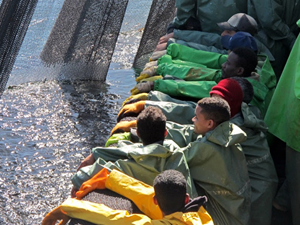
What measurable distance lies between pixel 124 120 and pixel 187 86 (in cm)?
70

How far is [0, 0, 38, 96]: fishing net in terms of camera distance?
494 cm

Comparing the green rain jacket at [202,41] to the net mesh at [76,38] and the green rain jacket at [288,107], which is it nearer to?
the net mesh at [76,38]

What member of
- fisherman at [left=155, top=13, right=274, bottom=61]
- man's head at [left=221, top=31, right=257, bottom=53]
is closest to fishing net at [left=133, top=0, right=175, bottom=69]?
fisherman at [left=155, top=13, right=274, bottom=61]

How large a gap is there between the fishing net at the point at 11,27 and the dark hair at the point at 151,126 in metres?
2.21

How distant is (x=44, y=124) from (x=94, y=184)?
283cm

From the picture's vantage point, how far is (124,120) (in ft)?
14.0

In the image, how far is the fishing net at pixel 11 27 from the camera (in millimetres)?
4938

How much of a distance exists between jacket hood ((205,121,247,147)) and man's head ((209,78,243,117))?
1.65ft

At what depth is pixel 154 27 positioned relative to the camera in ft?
24.1

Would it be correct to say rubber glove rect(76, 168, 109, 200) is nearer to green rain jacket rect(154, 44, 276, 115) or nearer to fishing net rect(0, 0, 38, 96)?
green rain jacket rect(154, 44, 276, 115)

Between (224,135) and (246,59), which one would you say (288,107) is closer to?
(224,135)

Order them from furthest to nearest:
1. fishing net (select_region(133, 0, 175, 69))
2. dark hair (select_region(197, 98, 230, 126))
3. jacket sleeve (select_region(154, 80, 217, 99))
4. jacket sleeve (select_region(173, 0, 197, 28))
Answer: fishing net (select_region(133, 0, 175, 69)) < jacket sleeve (select_region(173, 0, 197, 28)) < jacket sleeve (select_region(154, 80, 217, 99)) < dark hair (select_region(197, 98, 230, 126))

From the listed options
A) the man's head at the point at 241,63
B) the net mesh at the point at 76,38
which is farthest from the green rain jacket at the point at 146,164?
the net mesh at the point at 76,38

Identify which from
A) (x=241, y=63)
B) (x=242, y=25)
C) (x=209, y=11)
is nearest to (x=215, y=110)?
(x=241, y=63)
